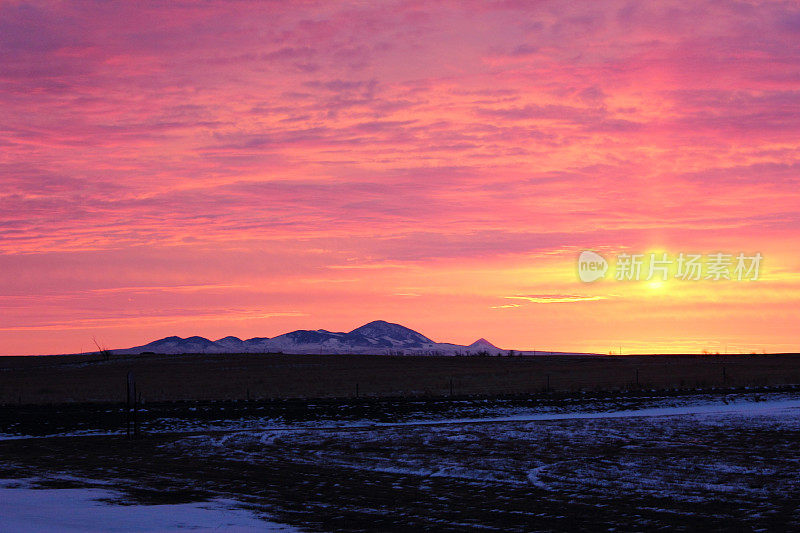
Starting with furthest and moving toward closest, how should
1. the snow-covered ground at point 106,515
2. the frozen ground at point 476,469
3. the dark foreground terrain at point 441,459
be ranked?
1. the dark foreground terrain at point 441,459
2. the frozen ground at point 476,469
3. the snow-covered ground at point 106,515

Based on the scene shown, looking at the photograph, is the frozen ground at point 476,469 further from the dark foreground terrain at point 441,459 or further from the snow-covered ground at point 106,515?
the snow-covered ground at point 106,515

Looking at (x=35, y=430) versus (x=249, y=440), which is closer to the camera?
(x=249, y=440)

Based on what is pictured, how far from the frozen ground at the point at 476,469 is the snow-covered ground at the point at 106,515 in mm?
655

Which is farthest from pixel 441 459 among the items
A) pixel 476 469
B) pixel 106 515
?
pixel 106 515

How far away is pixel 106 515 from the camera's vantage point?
15.6m

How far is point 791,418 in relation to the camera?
3109cm

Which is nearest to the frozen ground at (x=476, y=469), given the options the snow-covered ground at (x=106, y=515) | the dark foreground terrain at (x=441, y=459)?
the dark foreground terrain at (x=441, y=459)

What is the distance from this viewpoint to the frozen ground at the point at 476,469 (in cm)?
1502

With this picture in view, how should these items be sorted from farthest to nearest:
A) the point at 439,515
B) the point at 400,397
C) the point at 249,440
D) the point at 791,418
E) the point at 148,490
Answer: the point at 400,397 < the point at 791,418 < the point at 249,440 < the point at 148,490 < the point at 439,515

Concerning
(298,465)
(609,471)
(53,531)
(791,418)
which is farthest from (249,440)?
(791,418)

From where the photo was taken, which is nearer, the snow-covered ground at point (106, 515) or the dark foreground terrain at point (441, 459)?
the snow-covered ground at point (106, 515)

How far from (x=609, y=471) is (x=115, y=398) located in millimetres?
35687

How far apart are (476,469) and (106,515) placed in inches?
343

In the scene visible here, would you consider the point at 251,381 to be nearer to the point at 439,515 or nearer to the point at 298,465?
the point at 298,465
